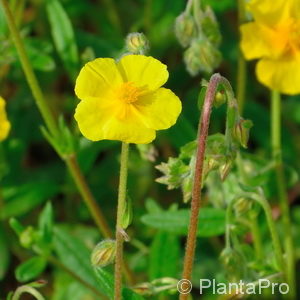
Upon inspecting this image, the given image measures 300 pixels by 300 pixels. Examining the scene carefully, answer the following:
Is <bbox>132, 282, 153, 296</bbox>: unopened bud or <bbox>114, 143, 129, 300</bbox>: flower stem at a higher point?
<bbox>114, 143, 129, 300</bbox>: flower stem

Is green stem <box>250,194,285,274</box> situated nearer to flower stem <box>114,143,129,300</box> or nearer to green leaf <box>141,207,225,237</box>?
green leaf <box>141,207,225,237</box>

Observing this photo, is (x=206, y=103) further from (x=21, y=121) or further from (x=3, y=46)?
(x=21, y=121)

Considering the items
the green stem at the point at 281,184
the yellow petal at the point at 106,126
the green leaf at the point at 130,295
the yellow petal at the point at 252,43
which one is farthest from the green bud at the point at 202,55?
the green leaf at the point at 130,295

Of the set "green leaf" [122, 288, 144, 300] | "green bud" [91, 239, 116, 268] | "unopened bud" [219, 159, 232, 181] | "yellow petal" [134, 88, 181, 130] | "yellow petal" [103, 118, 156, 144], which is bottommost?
"green leaf" [122, 288, 144, 300]

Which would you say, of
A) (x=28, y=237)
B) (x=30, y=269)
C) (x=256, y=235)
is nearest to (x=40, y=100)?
(x=28, y=237)

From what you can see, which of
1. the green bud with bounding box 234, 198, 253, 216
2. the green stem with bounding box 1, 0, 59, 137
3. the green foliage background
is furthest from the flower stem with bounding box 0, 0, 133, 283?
the green bud with bounding box 234, 198, 253, 216

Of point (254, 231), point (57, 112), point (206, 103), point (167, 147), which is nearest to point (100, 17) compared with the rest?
point (57, 112)
